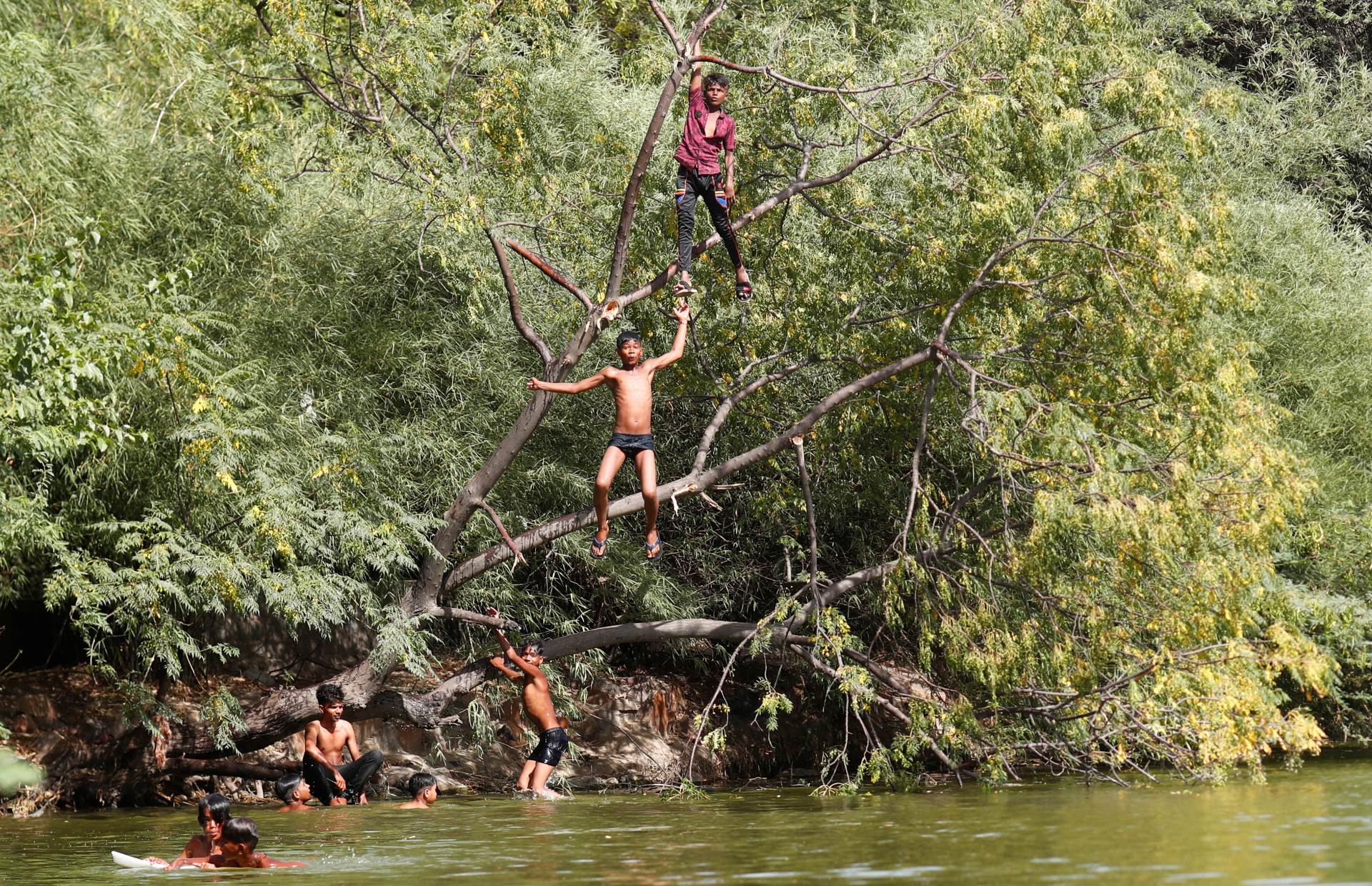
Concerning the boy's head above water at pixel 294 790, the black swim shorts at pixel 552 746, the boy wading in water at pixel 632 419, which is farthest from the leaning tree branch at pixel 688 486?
the boy's head above water at pixel 294 790

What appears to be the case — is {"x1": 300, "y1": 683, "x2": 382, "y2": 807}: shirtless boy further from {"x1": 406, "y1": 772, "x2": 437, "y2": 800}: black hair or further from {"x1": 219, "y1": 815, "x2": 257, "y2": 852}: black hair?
{"x1": 219, "y1": 815, "x2": 257, "y2": 852}: black hair

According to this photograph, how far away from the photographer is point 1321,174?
23141 mm

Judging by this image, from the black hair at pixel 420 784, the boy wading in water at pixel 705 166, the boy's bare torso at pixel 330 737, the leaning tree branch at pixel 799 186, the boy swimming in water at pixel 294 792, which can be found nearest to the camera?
the boy wading in water at pixel 705 166

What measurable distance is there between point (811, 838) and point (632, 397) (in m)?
3.84

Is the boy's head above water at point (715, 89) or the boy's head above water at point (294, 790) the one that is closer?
the boy's head above water at point (715, 89)

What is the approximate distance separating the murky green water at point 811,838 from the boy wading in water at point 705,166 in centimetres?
401

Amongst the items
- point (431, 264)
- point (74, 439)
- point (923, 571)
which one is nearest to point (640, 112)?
point (431, 264)

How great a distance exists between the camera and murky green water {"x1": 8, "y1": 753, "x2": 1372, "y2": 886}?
22.3ft

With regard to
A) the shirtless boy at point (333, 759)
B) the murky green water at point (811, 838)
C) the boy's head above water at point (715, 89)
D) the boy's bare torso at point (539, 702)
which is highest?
the boy's head above water at point (715, 89)

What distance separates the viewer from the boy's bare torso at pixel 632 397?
11.1 meters

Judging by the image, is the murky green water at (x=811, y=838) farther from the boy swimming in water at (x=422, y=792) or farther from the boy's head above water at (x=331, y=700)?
the boy's head above water at (x=331, y=700)

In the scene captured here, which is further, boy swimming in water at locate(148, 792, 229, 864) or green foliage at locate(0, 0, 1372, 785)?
green foliage at locate(0, 0, 1372, 785)

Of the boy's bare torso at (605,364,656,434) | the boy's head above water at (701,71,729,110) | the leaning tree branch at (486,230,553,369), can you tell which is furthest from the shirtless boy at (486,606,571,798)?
the boy's head above water at (701,71,729,110)

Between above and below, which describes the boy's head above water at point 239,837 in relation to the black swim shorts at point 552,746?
below
